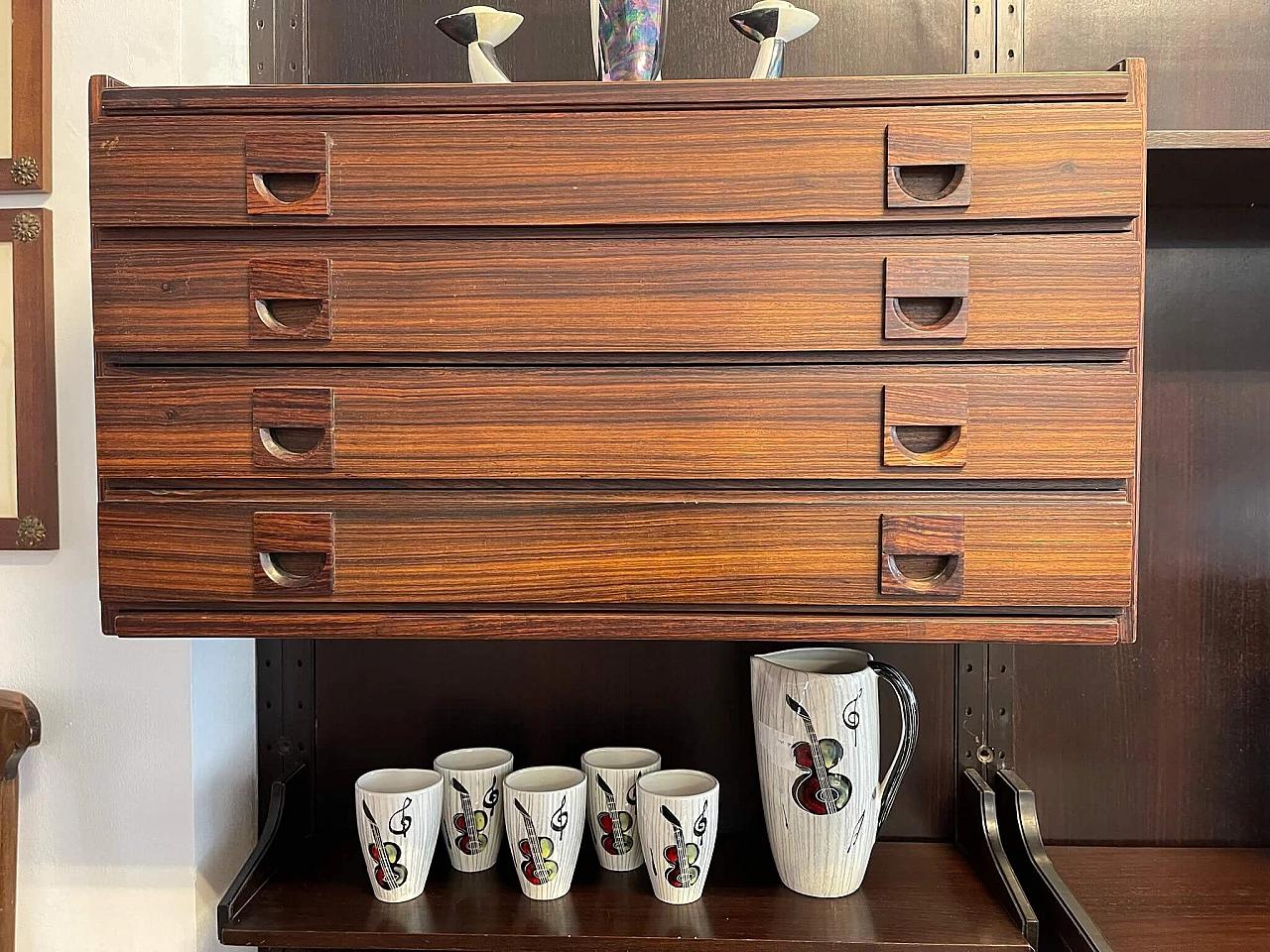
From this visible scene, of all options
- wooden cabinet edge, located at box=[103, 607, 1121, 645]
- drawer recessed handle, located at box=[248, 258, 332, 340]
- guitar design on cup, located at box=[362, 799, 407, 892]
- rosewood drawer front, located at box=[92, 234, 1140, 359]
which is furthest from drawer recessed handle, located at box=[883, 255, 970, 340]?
guitar design on cup, located at box=[362, 799, 407, 892]

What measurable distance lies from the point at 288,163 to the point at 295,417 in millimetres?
214

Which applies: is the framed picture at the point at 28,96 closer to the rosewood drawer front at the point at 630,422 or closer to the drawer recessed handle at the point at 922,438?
the rosewood drawer front at the point at 630,422

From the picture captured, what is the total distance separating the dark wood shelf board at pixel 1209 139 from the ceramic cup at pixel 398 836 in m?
0.97

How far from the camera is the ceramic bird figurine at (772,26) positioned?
93 cm

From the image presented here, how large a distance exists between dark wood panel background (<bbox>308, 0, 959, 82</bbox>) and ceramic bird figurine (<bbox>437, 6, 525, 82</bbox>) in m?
0.20

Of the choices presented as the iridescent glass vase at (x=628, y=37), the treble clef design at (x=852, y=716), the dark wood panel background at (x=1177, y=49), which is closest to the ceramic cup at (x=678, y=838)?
the treble clef design at (x=852, y=716)

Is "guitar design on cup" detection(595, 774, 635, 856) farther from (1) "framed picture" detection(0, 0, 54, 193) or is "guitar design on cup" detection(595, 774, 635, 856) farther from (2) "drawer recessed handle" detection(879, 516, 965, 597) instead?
(1) "framed picture" detection(0, 0, 54, 193)

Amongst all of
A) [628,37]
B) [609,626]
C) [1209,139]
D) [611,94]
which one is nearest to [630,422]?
[609,626]

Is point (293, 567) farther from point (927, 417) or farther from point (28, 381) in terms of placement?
point (927, 417)

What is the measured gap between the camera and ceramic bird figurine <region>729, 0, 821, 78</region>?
0.93 m

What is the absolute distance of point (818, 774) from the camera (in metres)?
1.00

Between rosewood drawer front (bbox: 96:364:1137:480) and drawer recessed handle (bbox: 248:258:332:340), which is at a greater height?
drawer recessed handle (bbox: 248:258:332:340)

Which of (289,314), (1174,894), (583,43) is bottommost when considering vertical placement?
(1174,894)

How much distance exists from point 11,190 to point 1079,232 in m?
1.06
